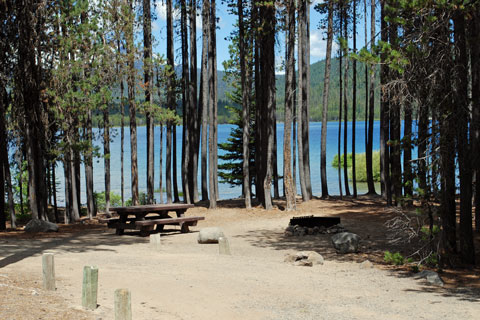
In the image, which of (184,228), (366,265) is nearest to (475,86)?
(366,265)

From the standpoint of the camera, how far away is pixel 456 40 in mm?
10664

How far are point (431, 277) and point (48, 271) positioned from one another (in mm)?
6703

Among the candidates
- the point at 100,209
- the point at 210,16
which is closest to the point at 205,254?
the point at 210,16

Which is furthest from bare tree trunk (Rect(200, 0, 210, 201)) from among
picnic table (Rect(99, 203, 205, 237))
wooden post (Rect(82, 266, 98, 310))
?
wooden post (Rect(82, 266, 98, 310))

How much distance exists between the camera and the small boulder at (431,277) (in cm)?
970

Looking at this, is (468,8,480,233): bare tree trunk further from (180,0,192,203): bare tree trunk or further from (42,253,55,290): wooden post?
(180,0,192,203): bare tree trunk

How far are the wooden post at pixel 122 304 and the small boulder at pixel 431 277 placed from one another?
19.9 ft

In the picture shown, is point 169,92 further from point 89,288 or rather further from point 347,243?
point 89,288

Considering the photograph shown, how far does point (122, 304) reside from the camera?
600cm

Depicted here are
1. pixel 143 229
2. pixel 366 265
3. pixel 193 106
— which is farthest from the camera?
pixel 193 106

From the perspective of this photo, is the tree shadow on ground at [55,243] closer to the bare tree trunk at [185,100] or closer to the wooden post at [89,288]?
the wooden post at [89,288]

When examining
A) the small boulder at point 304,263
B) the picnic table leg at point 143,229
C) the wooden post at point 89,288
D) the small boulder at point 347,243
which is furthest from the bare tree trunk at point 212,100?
the wooden post at point 89,288

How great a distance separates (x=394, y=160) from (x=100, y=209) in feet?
60.1

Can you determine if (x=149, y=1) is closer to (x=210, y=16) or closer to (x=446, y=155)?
(x=210, y=16)
